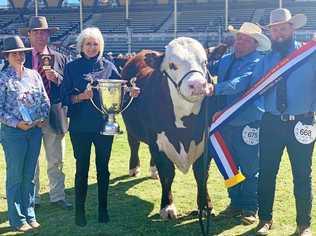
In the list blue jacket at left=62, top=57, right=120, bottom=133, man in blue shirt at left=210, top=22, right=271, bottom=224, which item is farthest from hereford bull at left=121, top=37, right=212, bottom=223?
blue jacket at left=62, top=57, right=120, bottom=133

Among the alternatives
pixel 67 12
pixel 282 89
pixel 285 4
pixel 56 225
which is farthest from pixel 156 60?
pixel 67 12

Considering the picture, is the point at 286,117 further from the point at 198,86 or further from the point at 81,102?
the point at 81,102

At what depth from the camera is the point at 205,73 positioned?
4984mm

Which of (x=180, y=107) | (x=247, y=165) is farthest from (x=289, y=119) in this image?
(x=180, y=107)

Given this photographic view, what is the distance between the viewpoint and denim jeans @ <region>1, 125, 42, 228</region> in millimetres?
4715

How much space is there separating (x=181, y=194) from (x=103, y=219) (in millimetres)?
1313

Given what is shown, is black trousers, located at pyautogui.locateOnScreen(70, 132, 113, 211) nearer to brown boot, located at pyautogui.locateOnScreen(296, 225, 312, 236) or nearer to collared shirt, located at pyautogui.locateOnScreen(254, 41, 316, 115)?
collared shirt, located at pyautogui.locateOnScreen(254, 41, 316, 115)

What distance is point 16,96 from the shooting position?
4.61m

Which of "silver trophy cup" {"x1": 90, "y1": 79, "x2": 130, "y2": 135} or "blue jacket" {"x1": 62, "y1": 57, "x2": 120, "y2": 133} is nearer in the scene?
"silver trophy cup" {"x1": 90, "y1": 79, "x2": 130, "y2": 135}

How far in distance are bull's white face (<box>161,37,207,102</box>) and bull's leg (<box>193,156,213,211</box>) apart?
2.28 feet

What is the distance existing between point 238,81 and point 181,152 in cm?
100

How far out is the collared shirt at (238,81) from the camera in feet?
16.1

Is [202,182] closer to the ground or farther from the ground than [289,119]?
closer to the ground

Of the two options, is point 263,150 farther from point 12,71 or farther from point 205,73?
point 12,71
